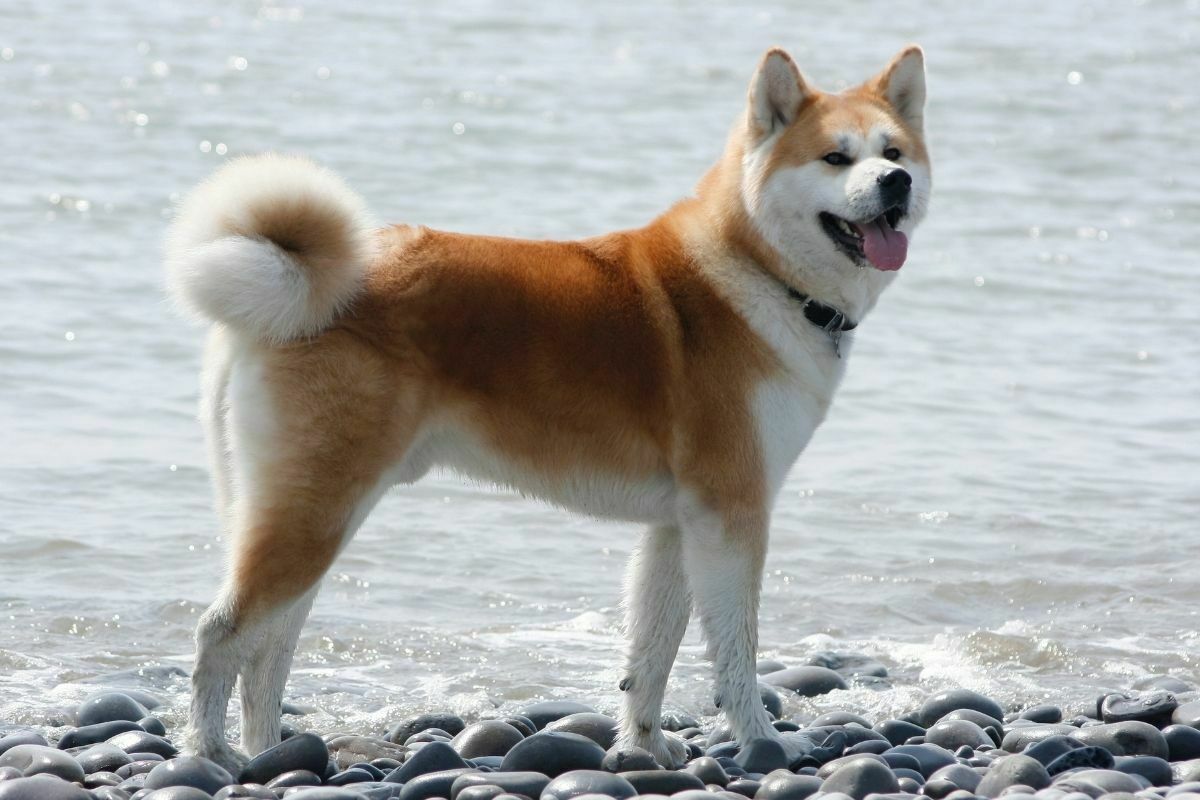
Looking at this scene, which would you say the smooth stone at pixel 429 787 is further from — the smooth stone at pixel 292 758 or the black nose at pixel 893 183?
the black nose at pixel 893 183

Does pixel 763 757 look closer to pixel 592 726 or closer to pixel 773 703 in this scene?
pixel 592 726

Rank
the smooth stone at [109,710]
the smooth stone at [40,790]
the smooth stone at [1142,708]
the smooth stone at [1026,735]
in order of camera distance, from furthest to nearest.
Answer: the smooth stone at [1142,708] → the smooth stone at [109,710] → the smooth stone at [1026,735] → the smooth stone at [40,790]

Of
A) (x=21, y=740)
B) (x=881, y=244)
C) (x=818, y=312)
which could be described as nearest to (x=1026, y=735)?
(x=818, y=312)

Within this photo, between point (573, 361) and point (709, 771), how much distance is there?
1303 millimetres

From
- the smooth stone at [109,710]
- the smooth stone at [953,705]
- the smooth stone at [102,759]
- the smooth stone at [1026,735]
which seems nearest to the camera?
the smooth stone at [102,759]

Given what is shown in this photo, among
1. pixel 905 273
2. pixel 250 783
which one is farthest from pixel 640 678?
pixel 905 273

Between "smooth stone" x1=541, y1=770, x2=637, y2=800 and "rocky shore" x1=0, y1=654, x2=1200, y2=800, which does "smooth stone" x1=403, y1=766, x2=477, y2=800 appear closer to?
"rocky shore" x1=0, y1=654, x2=1200, y2=800

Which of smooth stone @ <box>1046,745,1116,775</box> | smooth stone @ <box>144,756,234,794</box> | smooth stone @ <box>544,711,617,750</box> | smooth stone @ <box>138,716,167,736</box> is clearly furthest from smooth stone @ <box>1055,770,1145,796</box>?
smooth stone @ <box>138,716,167,736</box>

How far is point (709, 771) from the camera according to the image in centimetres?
472

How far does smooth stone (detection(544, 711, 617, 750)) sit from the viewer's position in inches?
204

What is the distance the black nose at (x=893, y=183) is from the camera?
4781mm

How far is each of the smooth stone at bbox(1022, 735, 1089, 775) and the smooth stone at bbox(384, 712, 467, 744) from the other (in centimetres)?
189

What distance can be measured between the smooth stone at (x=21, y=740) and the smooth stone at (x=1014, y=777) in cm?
279

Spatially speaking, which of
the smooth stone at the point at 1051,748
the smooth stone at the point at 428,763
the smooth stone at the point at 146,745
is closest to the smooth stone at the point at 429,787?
the smooth stone at the point at 428,763
